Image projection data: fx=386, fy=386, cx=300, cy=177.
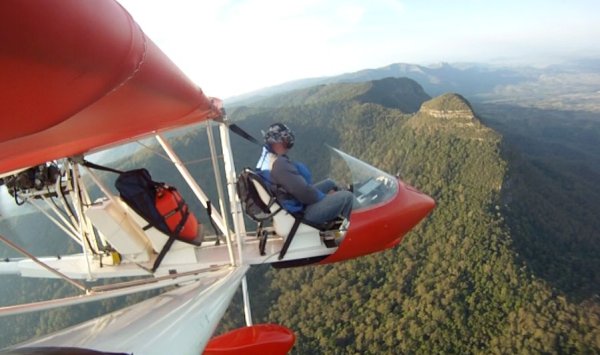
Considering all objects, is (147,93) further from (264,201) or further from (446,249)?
(446,249)

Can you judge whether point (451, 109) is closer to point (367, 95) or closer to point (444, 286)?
point (444, 286)

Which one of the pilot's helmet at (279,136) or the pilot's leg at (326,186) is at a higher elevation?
the pilot's helmet at (279,136)

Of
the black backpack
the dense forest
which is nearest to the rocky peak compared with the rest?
the dense forest

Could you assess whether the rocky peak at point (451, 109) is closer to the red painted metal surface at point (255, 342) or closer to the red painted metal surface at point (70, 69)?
the red painted metal surface at point (255, 342)

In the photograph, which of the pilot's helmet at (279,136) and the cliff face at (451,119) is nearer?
the pilot's helmet at (279,136)

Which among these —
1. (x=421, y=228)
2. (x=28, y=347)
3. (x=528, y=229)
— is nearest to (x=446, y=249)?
(x=421, y=228)

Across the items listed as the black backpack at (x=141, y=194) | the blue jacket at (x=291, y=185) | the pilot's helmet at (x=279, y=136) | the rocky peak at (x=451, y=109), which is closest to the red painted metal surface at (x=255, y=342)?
the blue jacket at (x=291, y=185)
